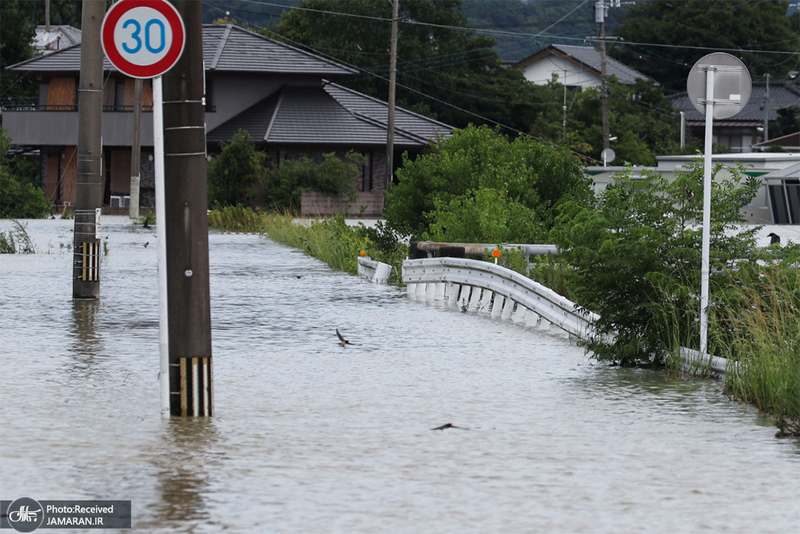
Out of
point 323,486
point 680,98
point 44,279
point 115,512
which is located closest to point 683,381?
point 323,486

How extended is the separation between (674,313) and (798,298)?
115 centimetres

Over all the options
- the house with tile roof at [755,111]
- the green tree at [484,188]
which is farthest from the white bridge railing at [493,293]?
the house with tile roof at [755,111]

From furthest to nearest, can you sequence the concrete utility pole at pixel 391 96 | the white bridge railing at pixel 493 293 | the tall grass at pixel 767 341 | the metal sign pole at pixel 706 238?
the concrete utility pole at pixel 391 96 < the white bridge railing at pixel 493 293 < the metal sign pole at pixel 706 238 < the tall grass at pixel 767 341

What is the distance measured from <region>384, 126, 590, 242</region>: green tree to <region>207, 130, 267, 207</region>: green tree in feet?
84.9

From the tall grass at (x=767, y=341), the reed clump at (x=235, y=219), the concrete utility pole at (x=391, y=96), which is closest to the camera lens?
the tall grass at (x=767, y=341)

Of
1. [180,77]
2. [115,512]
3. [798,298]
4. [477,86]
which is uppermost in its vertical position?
[477,86]

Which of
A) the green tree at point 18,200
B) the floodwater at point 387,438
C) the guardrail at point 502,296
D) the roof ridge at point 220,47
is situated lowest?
the floodwater at point 387,438

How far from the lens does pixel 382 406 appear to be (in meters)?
10.6

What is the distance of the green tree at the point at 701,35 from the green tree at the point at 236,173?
50588mm

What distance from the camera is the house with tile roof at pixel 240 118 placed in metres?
63.1

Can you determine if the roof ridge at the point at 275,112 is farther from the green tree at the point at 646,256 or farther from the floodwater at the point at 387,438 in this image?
the green tree at the point at 646,256

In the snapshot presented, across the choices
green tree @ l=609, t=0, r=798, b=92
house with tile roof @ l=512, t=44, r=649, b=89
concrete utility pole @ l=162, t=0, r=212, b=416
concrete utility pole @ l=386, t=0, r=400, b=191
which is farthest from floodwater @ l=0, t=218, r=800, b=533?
house with tile roof @ l=512, t=44, r=649, b=89

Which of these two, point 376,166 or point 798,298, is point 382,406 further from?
point 376,166

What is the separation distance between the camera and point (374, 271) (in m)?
24.5
